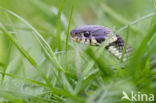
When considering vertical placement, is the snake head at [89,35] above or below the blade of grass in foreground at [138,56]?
above

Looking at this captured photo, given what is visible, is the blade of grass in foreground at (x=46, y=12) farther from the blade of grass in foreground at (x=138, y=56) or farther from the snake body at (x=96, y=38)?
the blade of grass in foreground at (x=138, y=56)

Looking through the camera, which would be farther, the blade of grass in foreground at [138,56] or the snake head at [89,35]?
the snake head at [89,35]

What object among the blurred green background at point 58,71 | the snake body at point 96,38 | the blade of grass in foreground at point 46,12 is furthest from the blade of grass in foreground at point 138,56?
the blade of grass in foreground at point 46,12

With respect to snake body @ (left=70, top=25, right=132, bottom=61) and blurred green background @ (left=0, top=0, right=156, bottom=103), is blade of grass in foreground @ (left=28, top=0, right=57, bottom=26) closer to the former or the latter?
blurred green background @ (left=0, top=0, right=156, bottom=103)

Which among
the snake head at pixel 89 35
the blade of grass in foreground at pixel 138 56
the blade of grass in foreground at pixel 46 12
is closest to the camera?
the blade of grass in foreground at pixel 138 56

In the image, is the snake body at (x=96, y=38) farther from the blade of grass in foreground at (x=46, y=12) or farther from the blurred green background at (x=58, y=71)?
the blade of grass in foreground at (x=46, y=12)

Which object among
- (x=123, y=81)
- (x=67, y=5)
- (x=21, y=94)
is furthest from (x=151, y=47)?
(x=67, y=5)

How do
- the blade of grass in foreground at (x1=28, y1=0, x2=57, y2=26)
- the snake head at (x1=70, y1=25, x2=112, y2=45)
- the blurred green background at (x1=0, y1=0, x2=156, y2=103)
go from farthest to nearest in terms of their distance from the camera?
1. the blade of grass in foreground at (x1=28, y1=0, x2=57, y2=26)
2. the snake head at (x1=70, y1=25, x2=112, y2=45)
3. the blurred green background at (x1=0, y1=0, x2=156, y2=103)

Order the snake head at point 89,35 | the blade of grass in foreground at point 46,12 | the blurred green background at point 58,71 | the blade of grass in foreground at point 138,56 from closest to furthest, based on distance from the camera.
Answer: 1. the blade of grass in foreground at point 138,56
2. the blurred green background at point 58,71
3. the snake head at point 89,35
4. the blade of grass in foreground at point 46,12

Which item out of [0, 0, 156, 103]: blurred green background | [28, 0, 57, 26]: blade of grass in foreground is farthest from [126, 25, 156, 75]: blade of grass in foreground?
[28, 0, 57, 26]: blade of grass in foreground
